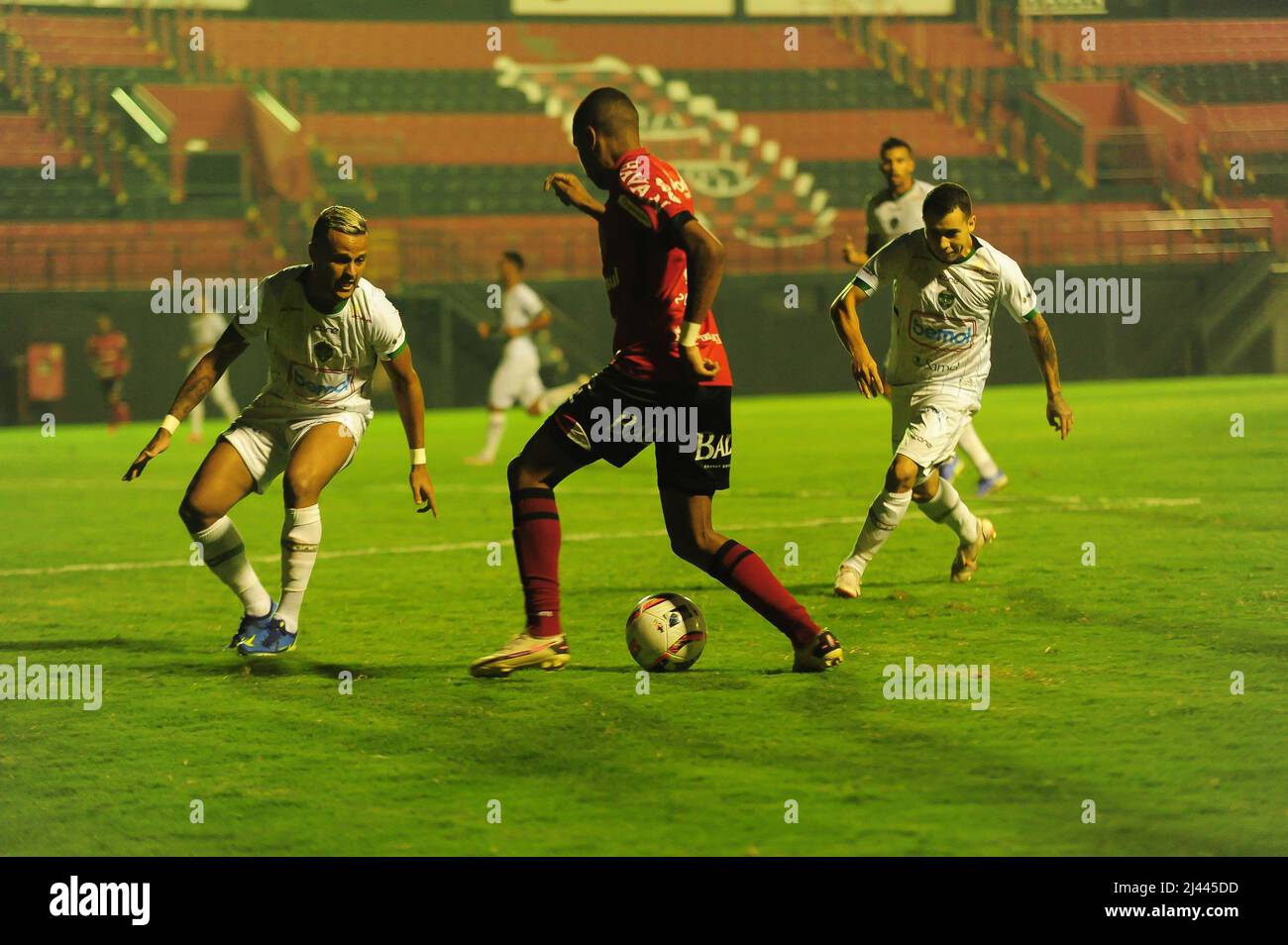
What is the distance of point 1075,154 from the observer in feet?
108

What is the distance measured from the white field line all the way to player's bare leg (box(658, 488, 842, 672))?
4.13m

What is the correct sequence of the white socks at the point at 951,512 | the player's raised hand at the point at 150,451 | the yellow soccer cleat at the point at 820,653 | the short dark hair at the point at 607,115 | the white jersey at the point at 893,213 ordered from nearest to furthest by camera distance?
Result: the short dark hair at the point at 607,115 → the yellow soccer cleat at the point at 820,653 → the player's raised hand at the point at 150,451 → the white socks at the point at 951,512 → the white jersey at the point at 893,213

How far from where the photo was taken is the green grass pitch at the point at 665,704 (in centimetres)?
392

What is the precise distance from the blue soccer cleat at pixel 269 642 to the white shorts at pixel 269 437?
545 millimetres

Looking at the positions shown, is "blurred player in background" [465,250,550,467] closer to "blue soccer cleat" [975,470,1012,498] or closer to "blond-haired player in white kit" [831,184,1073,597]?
"blue soccer cleat" [975,470,1012,498]

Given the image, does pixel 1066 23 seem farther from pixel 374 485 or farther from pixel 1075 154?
pixel 374 485

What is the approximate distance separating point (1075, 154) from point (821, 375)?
9891 millimetres

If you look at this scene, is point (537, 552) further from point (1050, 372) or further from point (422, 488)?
point (1050, 372)

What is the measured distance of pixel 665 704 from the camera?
528cm

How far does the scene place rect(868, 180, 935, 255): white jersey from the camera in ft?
31.9

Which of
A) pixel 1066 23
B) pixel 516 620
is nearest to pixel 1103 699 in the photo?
pixel 516 620
